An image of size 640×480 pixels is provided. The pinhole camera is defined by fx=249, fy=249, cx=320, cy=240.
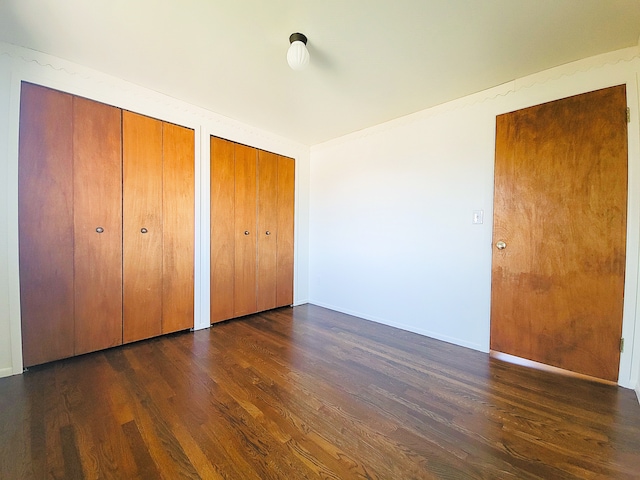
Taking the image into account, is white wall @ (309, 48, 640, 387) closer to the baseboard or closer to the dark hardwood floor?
the baseboard

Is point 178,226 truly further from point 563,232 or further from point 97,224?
point 563,232

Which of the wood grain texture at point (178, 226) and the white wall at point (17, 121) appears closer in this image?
the white wall at point (17, 121)

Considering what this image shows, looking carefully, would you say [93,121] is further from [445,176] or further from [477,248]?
[477,248]

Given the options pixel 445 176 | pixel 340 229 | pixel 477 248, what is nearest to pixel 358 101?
pixel 445 176

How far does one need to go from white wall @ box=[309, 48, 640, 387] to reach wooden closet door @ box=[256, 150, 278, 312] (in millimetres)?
818

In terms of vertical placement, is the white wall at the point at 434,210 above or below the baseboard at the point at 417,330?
above

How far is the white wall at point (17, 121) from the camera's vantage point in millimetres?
1816

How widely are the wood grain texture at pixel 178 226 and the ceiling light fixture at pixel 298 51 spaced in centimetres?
157

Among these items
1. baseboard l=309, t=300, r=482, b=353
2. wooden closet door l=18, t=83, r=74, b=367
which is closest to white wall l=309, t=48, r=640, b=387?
baseboard l=309, t=300, r=482, b=353

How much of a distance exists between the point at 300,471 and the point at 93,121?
9.78ft

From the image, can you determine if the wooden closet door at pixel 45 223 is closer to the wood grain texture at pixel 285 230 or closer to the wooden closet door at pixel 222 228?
the wooden closet door at pixel 222 228

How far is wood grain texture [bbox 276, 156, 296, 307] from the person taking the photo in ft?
A: 11.8

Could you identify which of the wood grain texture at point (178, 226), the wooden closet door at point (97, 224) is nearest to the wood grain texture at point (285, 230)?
the wood grain texture at point (178, 226)

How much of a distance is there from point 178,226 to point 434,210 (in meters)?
2.73
